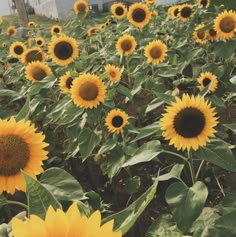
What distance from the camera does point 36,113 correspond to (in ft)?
10.1

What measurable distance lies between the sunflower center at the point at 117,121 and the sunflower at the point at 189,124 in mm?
716

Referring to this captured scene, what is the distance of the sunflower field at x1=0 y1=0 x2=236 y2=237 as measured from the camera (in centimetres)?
121

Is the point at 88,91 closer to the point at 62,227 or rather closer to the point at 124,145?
the point at 124,145

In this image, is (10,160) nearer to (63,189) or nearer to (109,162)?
(63,189)

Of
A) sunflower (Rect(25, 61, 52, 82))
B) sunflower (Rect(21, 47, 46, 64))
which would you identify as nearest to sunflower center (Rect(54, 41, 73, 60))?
sunflower (Rect(25, 61, 52, 82))

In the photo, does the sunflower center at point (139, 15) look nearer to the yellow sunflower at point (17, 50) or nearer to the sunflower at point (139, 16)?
the sunflower at point (139, 16)

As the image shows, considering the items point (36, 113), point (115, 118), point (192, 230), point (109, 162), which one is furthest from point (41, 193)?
point (36, 113)

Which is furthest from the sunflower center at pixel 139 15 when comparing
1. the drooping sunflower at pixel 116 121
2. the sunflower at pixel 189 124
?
the sunflower at pixel 189 124

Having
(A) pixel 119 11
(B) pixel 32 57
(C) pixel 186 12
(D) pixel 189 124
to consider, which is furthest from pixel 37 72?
(A) pixel 119 11

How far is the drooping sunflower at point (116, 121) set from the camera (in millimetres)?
2539

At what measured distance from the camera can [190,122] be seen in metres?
1.81

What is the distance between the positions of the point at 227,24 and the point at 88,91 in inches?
59.1

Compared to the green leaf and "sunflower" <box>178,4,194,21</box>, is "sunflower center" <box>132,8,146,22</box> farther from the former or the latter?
the green leaf

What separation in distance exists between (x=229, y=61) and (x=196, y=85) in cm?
77
